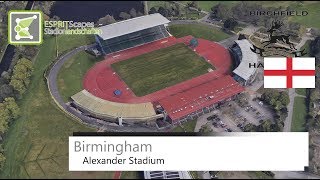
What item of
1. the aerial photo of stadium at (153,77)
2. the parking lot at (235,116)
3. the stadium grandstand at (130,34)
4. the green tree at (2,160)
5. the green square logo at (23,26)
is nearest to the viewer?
the green tree at (2,160)

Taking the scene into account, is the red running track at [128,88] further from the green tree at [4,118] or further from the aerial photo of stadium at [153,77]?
the green tree at [4,118]

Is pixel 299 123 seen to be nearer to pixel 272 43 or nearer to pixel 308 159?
pixel 308 159

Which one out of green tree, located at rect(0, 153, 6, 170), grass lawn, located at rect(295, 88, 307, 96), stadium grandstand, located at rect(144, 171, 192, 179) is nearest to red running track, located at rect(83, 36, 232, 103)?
grass lawn, located at rect(295, 88, 307, 96)

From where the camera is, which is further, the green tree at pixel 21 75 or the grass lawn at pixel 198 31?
the grass lawn at pixel 198 31

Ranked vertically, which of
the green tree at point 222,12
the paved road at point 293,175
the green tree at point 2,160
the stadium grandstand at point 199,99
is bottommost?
the paved road at point 293,175

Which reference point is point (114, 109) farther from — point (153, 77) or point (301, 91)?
point (301, 91)

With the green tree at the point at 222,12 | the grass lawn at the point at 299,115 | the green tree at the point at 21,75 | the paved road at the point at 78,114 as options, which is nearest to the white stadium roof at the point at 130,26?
the paved road at the point at 78,114

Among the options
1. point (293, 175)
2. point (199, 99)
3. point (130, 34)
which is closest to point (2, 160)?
point (199, 99)
